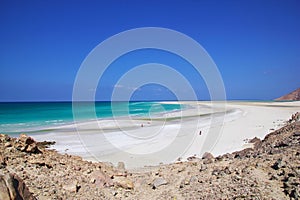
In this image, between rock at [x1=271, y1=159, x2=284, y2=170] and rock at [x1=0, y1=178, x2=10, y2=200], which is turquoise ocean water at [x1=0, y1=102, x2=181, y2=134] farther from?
rock at [x1=271, y1=159, x2=284, y2=170]

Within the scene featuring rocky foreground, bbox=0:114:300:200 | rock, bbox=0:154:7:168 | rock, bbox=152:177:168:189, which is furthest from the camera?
rock, bbox=152:177:168:189

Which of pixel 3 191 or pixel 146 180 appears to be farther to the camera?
pixel 146 180

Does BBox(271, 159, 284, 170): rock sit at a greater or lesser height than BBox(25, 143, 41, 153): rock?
lesser

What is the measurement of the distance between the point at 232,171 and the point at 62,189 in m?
3.78

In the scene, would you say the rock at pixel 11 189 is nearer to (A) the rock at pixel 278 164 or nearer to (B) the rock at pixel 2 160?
(B) the rock at pixel 2 160

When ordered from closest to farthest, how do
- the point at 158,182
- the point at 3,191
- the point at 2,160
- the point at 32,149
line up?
the point at 3,191 < the point at 2,160 < the point at 158,182 < the point at 32,149

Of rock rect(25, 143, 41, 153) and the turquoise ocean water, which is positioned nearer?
rock rect(25, 143, 41, 153)

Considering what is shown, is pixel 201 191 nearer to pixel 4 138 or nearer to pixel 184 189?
pixel 184 189

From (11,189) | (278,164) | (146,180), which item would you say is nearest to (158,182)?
(146,180)

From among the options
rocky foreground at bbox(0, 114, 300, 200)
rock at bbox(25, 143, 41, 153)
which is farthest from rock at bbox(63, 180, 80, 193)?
rock at bbox(25, 143, 41, 153)

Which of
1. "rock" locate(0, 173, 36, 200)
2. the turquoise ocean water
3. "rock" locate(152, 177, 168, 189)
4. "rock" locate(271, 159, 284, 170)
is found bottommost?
"rock" locate(152, 177, 168, 189)

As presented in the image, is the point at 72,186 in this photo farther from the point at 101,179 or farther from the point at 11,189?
the point at 11,189

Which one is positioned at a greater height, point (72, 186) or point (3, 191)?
point (3, 191)

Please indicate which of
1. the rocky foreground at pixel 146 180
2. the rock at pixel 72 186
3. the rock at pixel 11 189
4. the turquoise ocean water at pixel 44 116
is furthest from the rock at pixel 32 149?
the turquoise ocean water at pixel 44 116
